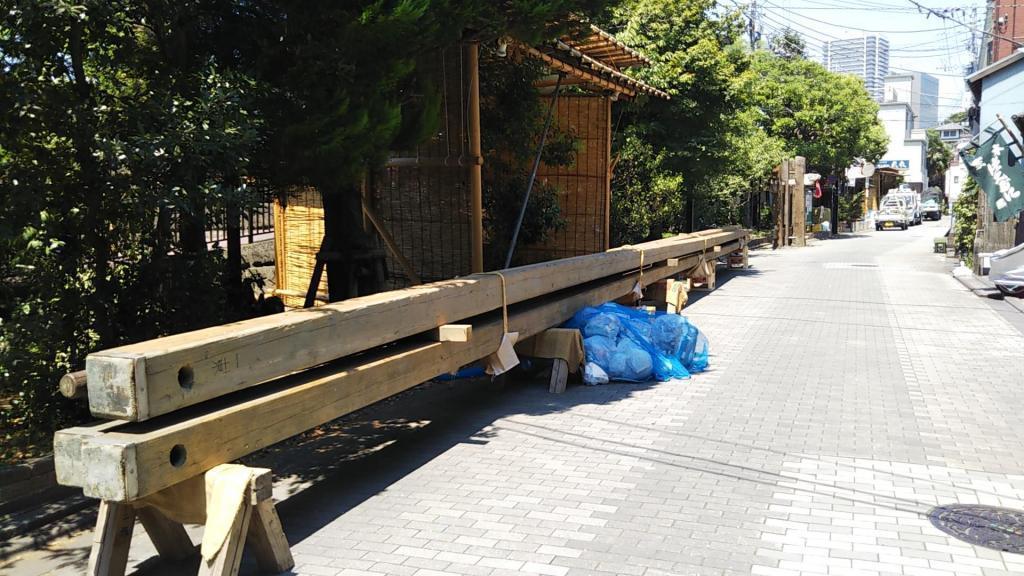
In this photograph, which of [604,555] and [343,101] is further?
[343,101]

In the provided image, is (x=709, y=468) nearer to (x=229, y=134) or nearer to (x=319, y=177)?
(x=319, y=177)

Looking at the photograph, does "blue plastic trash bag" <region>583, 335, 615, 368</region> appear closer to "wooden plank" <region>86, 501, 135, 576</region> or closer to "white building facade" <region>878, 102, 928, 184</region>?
"wooden plank" <region>86, 501, 135, 576</region>

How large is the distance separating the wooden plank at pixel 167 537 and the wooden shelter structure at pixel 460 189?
9.98ft

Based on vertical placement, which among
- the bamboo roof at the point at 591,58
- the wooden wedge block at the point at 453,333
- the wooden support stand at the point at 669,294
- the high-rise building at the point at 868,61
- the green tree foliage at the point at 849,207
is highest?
the high-rise building at the point at 868,61

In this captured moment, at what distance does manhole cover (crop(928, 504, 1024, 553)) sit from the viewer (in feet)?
14.6

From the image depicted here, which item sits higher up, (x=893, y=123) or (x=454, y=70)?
(x=893, y=123)

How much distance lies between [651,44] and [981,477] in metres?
13.6

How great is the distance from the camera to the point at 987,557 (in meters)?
4.27

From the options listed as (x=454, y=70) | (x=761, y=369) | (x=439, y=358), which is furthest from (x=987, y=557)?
(x=454, y=70)

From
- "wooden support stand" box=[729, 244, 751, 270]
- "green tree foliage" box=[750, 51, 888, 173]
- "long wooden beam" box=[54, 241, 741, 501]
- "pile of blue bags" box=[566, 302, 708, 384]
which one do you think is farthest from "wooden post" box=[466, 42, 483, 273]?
"green tree foliage" box=[750, 51, 888, 173]

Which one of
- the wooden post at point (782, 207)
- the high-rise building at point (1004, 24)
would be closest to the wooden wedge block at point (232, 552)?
the wooden post at point (782, 207)

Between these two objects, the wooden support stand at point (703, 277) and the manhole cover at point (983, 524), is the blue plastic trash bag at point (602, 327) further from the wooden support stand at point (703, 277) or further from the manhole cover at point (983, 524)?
the wooden support stand at point (703, 277)

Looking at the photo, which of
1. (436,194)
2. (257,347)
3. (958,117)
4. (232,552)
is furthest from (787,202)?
(958,117)

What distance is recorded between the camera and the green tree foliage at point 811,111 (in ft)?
118
